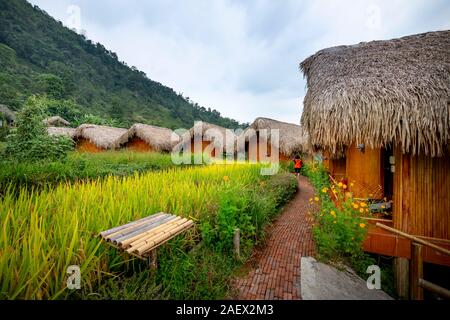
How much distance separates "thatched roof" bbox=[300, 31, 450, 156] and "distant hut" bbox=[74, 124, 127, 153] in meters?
14.0

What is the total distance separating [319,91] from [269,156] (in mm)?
11239

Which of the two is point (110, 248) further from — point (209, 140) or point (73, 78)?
point (73, 78)

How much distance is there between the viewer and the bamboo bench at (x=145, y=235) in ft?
5.50

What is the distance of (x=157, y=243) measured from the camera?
181cm

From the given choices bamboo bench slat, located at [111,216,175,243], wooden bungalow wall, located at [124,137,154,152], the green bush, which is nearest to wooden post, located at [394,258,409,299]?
bamboo bench slat, located at [111,216,175,243]

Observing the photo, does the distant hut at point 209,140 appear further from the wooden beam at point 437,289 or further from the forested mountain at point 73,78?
the forested mountain at point 73,78

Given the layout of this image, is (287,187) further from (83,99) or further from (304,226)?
(83,99)

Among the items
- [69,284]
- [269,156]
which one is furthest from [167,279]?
[269,156]

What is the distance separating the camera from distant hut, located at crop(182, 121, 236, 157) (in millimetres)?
15031

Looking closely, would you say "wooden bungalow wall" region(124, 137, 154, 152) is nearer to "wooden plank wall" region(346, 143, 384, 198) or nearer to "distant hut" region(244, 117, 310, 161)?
"distant hut" region(244, 117, 310, 161)

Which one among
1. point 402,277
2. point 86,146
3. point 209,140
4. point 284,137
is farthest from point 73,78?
point 402,277

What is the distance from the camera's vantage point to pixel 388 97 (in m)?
3.49

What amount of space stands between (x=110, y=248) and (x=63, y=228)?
0.45 metres

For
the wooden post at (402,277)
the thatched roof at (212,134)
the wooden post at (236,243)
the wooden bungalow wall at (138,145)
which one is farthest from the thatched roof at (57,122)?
the wooden post at (402,277)
